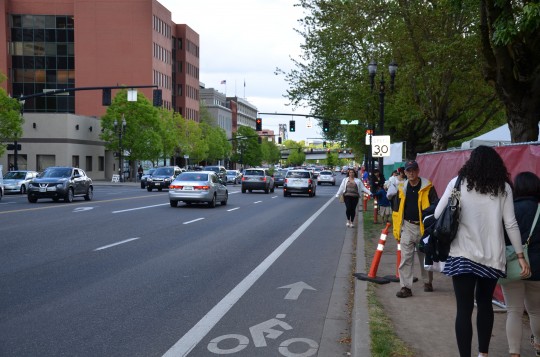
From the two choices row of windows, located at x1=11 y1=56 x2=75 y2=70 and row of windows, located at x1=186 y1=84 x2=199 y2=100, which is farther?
row of windows, located at x1=186 y1=84 x2=199 y2=100

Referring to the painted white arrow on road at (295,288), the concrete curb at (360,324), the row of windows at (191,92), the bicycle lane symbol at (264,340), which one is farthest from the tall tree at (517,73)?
the row of windows at (191,92)

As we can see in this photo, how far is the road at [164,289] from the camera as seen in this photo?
21.9 feet

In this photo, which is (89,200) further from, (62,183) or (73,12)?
(73,12)

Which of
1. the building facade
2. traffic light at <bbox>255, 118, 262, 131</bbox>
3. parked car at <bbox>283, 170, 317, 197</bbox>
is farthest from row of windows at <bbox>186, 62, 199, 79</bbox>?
parked car at <bbox>283, 170, 317, 197</bbox>

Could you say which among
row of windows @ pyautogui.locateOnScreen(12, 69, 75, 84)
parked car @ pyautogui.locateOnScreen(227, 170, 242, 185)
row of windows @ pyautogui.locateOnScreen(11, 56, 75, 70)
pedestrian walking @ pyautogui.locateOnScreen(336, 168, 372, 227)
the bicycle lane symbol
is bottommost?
parked car @ pyautogui.locateOnScreen(227, 170, 242, 185)

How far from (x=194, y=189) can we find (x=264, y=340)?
861 inches

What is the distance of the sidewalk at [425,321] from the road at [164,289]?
0.45 metres

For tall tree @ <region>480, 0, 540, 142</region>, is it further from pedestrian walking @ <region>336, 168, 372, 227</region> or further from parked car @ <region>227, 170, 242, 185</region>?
parked car @ <region>227, 170, 242, 185</region>

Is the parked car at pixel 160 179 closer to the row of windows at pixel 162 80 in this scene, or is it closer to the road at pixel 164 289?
the road at pixel 164 289

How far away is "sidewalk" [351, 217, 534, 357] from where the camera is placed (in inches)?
249

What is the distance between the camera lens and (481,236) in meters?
5.38

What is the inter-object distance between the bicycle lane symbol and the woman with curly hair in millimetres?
1705

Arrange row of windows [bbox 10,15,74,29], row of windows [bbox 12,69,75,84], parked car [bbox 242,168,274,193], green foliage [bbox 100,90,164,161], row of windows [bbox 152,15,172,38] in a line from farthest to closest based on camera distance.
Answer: row of windows [bbox 152,15,172,38] → row of windows [bbox 12,69,75,84] → row of windows [bbox 10,15,74,29] → green foliage [bbox 100,90,164,161] → parked car [bbox 242,168,274,193]

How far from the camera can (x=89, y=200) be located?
1253 inches
